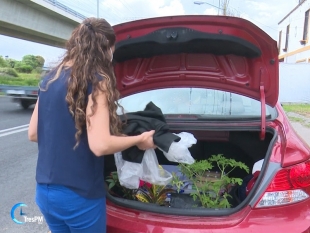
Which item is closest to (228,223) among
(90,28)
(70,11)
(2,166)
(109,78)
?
(109,78)

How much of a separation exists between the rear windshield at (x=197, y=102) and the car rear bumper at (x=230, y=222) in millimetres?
949

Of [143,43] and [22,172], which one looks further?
[22,172]

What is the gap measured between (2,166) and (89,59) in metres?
4.46

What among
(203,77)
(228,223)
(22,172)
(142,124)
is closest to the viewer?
(228,223)

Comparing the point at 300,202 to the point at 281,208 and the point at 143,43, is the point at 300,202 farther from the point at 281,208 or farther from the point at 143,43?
the point at 143,43

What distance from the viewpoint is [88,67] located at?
159 centimetres

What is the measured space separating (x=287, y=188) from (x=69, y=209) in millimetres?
1205

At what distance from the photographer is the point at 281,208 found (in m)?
1.89

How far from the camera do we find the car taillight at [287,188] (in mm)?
1908

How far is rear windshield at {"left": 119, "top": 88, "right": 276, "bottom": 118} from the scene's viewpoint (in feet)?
9.09

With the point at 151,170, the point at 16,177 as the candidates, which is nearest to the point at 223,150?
the point at 151,170
